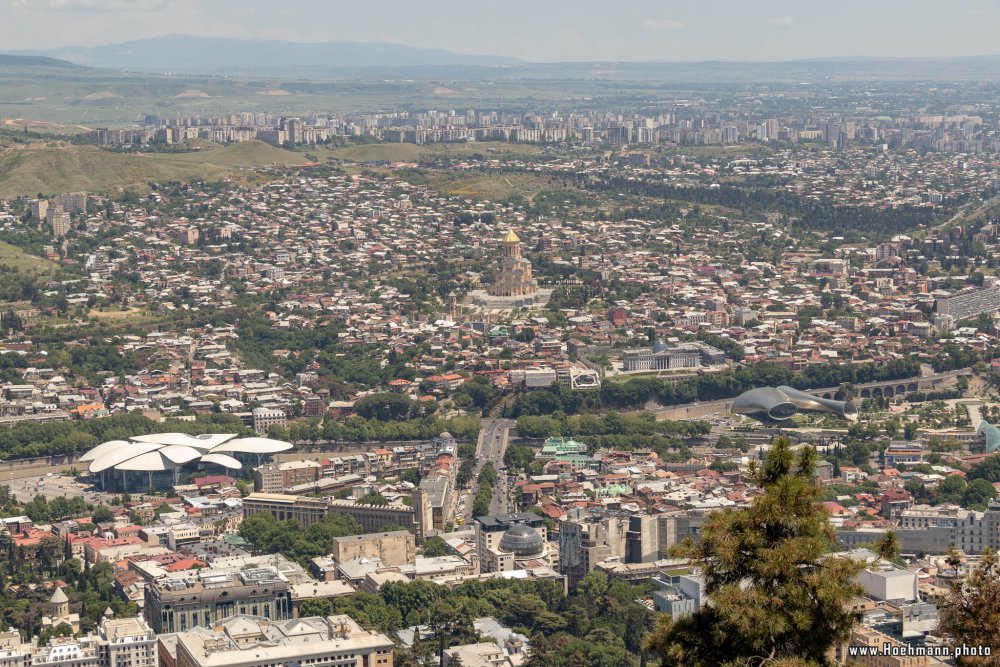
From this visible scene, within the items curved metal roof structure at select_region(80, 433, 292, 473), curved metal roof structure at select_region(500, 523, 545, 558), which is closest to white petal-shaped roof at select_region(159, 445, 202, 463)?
curved metal roof structure at select_region(80, 433, 292, 473)

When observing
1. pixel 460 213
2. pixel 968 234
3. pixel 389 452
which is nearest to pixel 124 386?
pixel 389 452

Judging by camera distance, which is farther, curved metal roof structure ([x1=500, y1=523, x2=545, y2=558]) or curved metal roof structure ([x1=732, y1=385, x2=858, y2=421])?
curved metal roof structure ([x1=732, y1=385, x2=858, y2=421])

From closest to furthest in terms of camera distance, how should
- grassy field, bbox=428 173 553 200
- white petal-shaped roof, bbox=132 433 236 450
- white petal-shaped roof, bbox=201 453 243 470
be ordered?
white petal-shaped roof, bbox=201 453 243 470 → white petal-shaped roof, bbox=132 433 236 450 → grassy field, bbox=428 173 553 200

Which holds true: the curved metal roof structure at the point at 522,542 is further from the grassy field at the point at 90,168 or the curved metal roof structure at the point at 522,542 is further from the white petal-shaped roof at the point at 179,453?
the grassy field at the point at 90,168

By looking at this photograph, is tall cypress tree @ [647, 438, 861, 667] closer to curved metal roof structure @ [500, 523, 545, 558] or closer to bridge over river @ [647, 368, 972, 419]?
curved metal roof structure @ [500, 523, 545, 558]

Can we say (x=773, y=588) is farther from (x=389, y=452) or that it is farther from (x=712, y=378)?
(x=712, y=378)

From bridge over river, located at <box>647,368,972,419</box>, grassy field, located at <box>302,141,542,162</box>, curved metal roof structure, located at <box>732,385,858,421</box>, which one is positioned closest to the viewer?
curved metal roof structure, located at <box>732,385,858,421</box>

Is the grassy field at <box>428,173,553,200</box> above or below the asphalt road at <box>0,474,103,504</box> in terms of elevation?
below

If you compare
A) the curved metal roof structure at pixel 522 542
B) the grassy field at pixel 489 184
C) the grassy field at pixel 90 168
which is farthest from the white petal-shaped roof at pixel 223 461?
the grassy field at pixel 489 184
